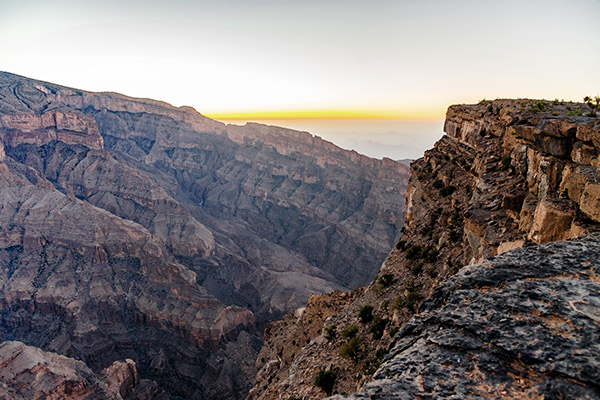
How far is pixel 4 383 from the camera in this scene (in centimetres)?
3503

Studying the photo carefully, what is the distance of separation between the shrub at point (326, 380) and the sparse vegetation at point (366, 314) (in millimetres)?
3413

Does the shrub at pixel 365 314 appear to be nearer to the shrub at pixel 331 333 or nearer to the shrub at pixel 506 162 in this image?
the shrub at pixel 331 333

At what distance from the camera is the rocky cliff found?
186 inches

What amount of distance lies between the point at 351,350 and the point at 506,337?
11.3m

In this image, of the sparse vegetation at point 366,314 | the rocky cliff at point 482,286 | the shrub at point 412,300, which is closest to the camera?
the rocky cliff at point 482,286

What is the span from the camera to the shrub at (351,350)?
15141 mm

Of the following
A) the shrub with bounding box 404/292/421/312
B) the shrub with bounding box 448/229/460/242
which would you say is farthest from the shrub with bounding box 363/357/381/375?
the shrub with bounding box 448/229/460/242

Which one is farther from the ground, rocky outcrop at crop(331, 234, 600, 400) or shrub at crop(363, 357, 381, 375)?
rocky outcrop at crop(331, 234, 600, 400)

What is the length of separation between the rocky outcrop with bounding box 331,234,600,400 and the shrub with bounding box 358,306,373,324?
1135 centimetres

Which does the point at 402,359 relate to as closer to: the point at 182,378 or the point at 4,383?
the point at 4,383

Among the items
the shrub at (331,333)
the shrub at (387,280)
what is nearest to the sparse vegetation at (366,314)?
the shrub at (331,333)

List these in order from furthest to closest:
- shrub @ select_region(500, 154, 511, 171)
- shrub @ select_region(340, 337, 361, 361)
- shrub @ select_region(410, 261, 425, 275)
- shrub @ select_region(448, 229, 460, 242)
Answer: shrub @ select_region(410, 261, 425, 275), shrub @ select_region(448, 229, 460, 242), shrub @ select_region(500, 154, 511, 171), shrub @ select_region(340, 337, 361, 361)

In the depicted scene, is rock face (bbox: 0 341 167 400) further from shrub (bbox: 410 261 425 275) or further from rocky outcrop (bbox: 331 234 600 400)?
rocky outcrop (bbox: 331 234 600 400)

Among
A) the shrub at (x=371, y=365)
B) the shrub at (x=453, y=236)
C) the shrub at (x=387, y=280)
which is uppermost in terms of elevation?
the shrub at (x=453, y=236)
